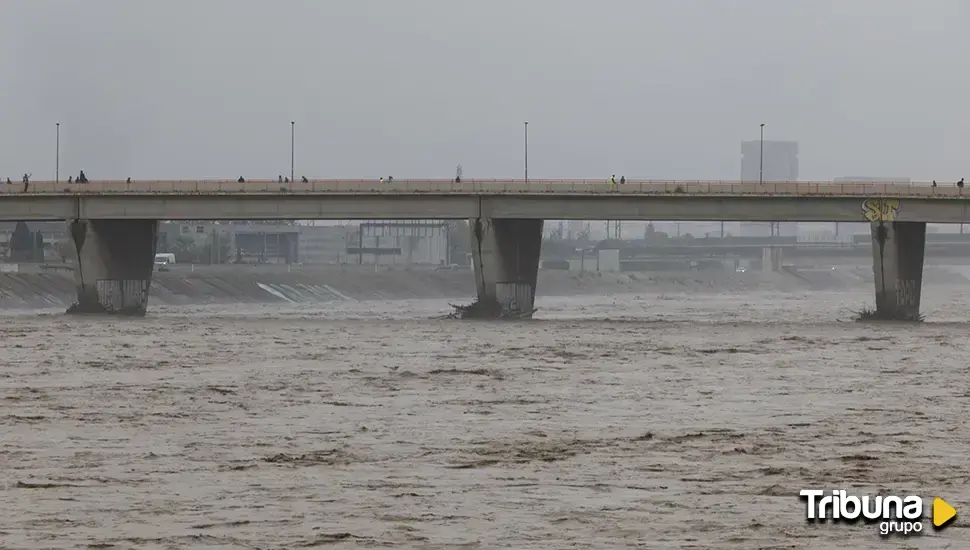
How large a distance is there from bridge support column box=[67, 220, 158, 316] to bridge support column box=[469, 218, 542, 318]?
80.5 ft

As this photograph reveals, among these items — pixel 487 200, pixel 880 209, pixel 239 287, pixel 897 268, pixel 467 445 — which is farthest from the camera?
pixel 239 287

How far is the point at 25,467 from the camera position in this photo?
31312mm

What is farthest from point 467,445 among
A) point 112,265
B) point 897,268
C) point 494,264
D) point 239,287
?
point 239,287

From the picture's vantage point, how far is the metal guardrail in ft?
326

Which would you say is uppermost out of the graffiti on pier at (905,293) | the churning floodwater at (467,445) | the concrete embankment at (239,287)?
the graffiti on pier at (905,293)

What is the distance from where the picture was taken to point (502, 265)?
104 meters

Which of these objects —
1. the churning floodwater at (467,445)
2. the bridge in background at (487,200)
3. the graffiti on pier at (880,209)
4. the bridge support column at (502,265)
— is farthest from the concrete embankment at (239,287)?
the churning floodwater at (467,445)

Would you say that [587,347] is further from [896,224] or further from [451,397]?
[896,224]

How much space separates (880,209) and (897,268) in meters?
4.03

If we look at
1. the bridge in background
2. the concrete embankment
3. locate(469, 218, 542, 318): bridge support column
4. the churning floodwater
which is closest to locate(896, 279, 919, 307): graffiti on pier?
the bridge in background

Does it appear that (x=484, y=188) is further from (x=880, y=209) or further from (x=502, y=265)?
(x=880, y=209)

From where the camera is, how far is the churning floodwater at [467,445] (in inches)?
987

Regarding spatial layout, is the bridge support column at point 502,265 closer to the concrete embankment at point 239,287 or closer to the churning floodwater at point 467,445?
the churning floodwater at point 467,445

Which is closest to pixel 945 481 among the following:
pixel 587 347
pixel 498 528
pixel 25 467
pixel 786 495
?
pixel 786 495
